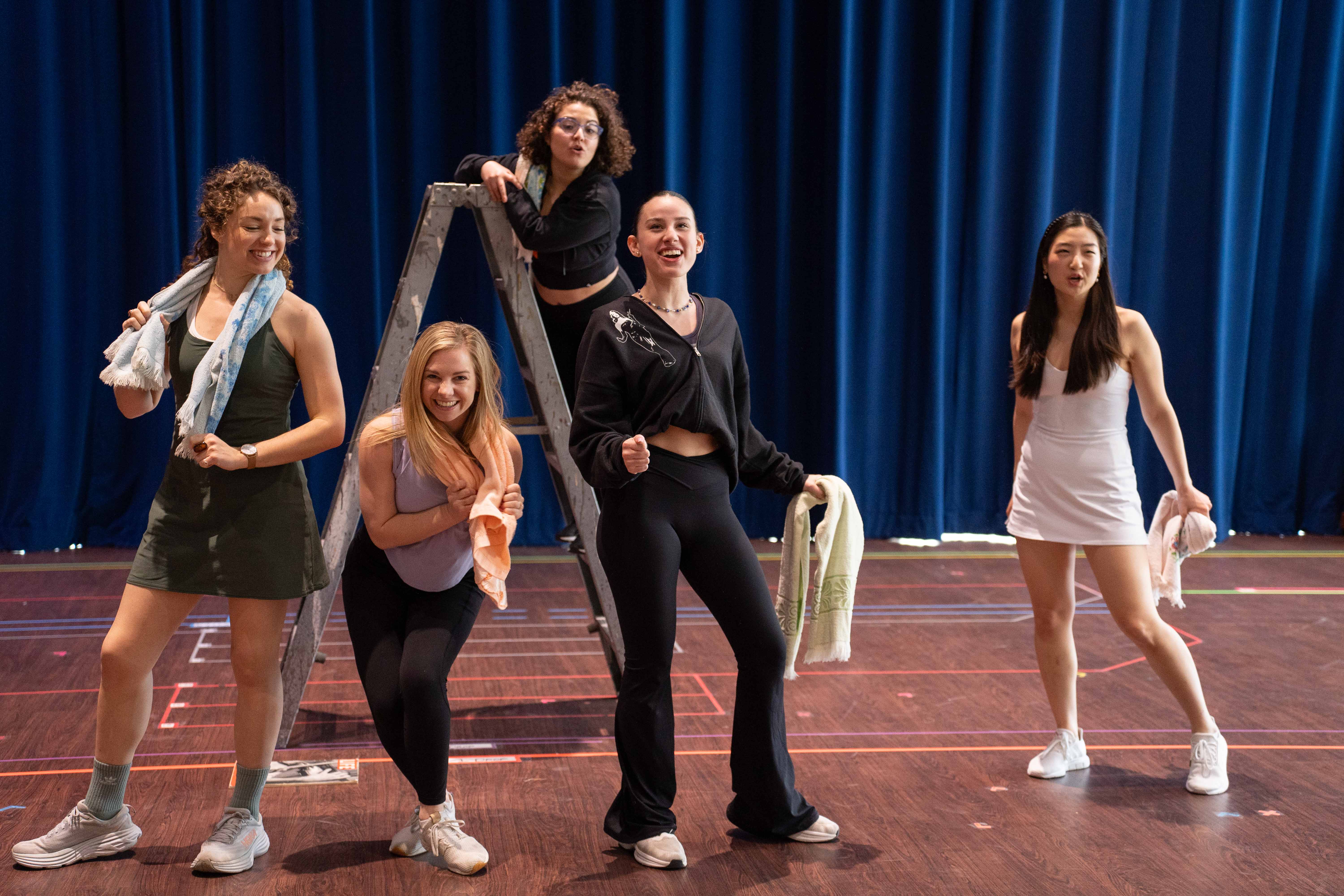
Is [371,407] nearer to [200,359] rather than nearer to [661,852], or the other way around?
[200,359]

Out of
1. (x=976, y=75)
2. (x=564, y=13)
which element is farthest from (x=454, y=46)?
(x=976, y=75)

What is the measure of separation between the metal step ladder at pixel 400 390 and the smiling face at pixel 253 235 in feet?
1.85

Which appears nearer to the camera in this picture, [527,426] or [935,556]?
[527,426]

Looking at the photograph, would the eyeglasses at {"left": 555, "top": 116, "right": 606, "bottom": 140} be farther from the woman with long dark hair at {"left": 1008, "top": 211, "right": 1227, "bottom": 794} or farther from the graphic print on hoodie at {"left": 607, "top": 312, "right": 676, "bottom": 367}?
the woman with long dark hair at {"left": 1008, "top": 211, "right": 1227, "bottom": 794}

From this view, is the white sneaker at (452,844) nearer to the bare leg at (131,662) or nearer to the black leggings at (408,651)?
the black leggings at (408,651)

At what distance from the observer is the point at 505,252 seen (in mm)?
3021

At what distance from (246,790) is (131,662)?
0.35 meters

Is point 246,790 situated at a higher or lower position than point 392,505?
lower

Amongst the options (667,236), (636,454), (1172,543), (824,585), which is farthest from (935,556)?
(636,454)

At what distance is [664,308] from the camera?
2.37 m

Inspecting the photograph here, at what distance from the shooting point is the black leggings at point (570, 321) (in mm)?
3146

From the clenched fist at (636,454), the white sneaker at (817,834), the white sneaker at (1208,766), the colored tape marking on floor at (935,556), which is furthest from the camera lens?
the colored tape marking on floor at (935,556)

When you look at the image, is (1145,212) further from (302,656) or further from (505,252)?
(302,656)

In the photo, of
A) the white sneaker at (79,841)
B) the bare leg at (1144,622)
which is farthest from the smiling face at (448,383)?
the bare leg at (1144,622)
